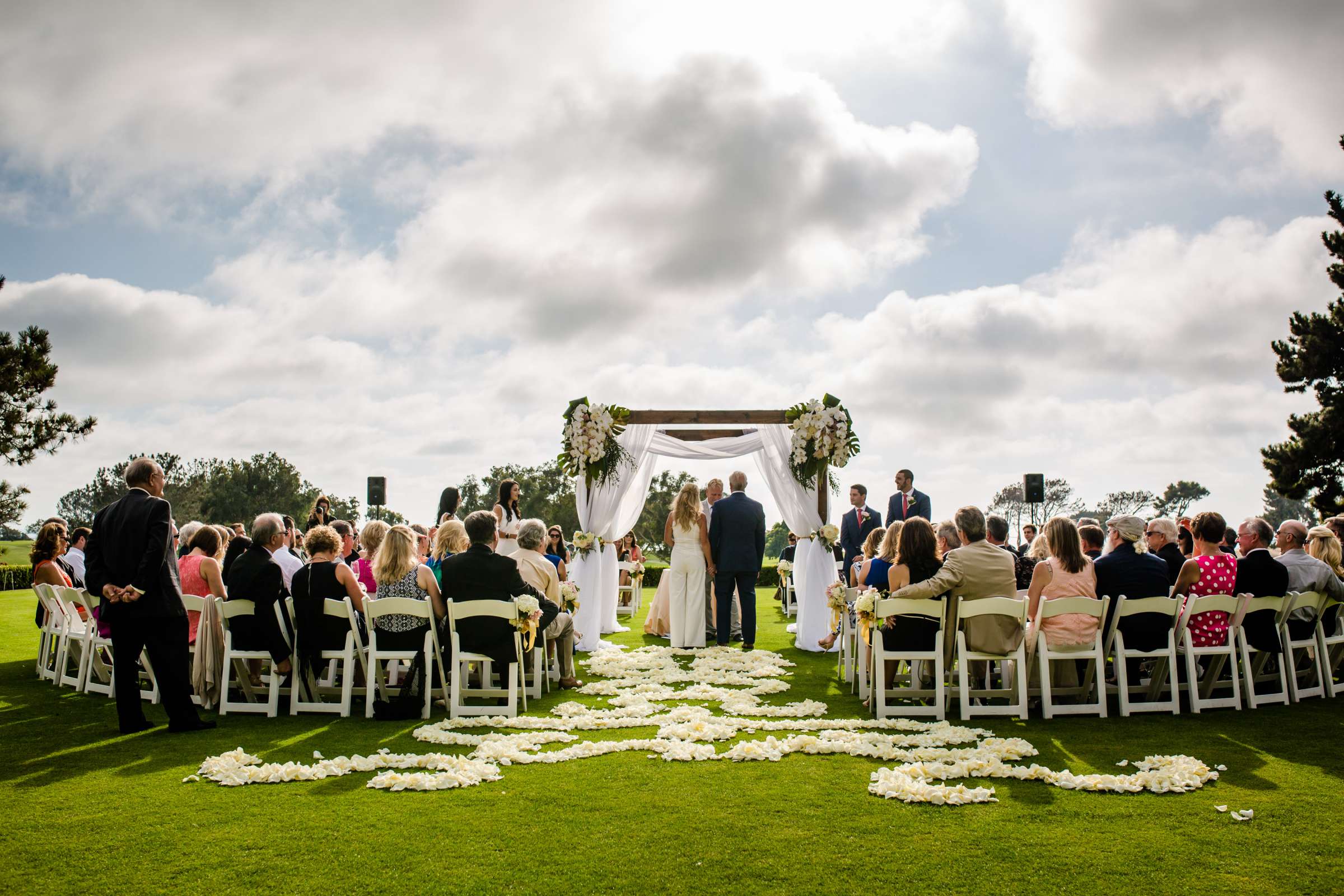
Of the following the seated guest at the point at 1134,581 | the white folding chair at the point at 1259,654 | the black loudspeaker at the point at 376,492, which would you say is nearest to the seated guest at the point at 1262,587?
the white folding chair at the point at 1259,654

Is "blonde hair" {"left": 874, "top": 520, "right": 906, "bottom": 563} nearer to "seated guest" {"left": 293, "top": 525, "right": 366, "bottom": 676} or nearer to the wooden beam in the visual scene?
"seated guest" {"left": 293, "top": 525, "right": 366, "bottom": 676}

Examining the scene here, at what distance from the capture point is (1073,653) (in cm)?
680

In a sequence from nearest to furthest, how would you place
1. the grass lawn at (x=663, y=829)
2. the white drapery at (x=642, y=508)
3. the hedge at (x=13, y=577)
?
the grass lawn at (x=663, y=829) → the white drapery at (x=642, y=508) → the hedge at (x=13, y=577)

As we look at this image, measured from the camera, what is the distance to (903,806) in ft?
14.8

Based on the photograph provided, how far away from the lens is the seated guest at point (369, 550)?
27.7 feet

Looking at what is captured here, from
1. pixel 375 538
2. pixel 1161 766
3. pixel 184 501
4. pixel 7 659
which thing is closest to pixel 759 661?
pixel 375 538

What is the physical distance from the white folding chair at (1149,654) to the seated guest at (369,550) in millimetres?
6247

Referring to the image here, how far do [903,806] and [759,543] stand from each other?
23.6ft

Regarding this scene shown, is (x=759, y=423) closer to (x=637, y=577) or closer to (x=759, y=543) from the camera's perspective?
(x=759, y=543)

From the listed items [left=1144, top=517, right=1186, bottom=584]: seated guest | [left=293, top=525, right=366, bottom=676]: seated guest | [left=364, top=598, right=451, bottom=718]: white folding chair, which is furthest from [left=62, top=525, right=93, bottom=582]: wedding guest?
[left=1144, top=517, right=1186, bottom=584]: seated guest

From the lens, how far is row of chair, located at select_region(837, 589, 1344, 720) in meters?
6.72

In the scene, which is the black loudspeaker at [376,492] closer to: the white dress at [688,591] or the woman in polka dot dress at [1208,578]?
the white dress at [688,591]

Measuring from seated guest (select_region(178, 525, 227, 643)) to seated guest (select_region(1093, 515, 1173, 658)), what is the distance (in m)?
7.31

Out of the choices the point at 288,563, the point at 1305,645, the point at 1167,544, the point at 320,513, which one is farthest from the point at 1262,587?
the point at 320,513
